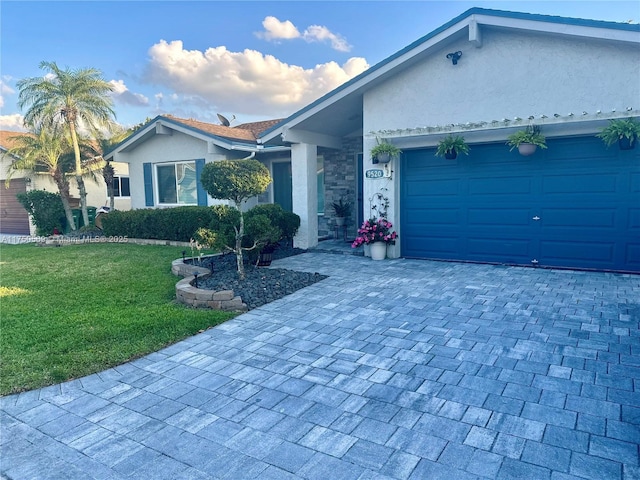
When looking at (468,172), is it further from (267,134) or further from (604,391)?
(604,391)

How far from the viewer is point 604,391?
3.31 meters

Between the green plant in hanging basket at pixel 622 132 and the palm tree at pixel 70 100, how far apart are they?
14.4 metres

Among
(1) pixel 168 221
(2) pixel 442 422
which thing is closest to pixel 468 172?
(2) pixel 442 422

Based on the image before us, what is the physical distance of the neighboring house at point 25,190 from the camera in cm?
1697

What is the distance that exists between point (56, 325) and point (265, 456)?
12.6ft

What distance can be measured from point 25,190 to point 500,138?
60.6 ft

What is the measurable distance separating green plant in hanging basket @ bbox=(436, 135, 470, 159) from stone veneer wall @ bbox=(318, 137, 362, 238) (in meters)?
3.78

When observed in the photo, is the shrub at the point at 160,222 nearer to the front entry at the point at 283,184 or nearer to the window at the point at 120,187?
the front entry at the point at 283,184

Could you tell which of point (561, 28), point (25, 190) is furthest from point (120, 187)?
point (561, 28)

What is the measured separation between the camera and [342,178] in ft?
40.3

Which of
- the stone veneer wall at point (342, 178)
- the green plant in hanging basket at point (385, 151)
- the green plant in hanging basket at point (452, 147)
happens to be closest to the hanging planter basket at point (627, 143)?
the green plant in hanging basket at point (452, 147)

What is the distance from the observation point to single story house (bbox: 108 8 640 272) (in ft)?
23.4

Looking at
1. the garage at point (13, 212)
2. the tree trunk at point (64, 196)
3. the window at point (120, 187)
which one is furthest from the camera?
the window at point (120, 187)

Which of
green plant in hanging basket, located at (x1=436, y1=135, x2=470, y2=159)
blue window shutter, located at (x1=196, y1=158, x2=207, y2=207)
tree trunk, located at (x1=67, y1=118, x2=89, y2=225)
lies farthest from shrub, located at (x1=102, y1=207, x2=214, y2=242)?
green plant in hanging basket, located at (x1=436, y1=135, x2=470, y2=159)
